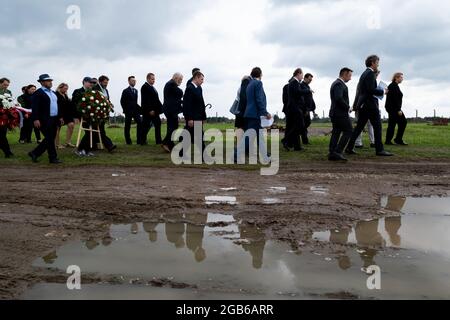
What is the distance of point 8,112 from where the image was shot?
1383 centimetres

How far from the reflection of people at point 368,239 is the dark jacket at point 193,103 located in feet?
25.5

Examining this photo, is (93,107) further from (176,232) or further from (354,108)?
(176,232)

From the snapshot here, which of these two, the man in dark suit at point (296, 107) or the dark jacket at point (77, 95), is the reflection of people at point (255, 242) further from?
the dark jacket at point (77, 95)

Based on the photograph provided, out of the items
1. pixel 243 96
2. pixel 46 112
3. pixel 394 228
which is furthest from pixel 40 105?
pixel 394 228

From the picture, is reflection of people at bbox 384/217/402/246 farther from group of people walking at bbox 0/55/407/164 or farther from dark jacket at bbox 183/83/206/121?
dark jacket at bbox 183/83/206/121

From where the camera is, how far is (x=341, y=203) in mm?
7254

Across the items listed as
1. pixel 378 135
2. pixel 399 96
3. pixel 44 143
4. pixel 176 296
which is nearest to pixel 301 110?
pixel 378 135

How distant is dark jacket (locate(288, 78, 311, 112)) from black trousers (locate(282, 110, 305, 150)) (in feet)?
0.49

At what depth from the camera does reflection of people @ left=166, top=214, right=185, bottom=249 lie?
531cm

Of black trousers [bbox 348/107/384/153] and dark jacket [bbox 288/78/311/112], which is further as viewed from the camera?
dark jacket [bbox 288/78/311/112]

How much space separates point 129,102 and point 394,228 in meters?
11.8

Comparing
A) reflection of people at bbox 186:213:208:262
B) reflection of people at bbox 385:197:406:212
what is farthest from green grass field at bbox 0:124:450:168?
reflection of people at bbox 186:213:208:262

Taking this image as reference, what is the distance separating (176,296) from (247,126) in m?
8.64
